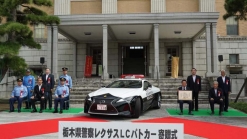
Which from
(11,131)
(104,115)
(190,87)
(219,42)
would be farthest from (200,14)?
(11,131)

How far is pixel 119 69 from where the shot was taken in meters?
A: 20.9

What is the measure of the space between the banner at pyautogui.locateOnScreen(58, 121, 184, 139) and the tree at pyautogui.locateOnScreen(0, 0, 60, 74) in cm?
940

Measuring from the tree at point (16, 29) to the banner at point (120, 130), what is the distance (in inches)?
370

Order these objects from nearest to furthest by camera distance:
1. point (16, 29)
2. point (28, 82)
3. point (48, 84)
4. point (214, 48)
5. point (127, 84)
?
point (127, 84) → point (48, 84) → point (28, 82) → point (16, 29) → point (214, 48)

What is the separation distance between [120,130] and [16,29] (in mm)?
10206

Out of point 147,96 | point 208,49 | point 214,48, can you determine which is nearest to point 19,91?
point 147,96

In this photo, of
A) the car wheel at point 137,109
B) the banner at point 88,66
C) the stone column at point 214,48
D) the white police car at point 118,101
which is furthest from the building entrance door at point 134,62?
the car wheel at point 137,109

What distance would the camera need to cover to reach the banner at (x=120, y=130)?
3.23 metres

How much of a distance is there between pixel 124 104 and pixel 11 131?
3.39 m

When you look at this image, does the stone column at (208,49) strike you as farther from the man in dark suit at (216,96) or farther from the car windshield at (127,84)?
the car windshield at (127,84)

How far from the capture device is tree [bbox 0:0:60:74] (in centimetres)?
1180

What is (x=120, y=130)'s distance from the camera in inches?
130

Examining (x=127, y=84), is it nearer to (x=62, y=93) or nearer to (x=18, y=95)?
(x=62, y=93)

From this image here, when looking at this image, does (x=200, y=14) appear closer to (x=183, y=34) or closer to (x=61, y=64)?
(x=183, y=34)
